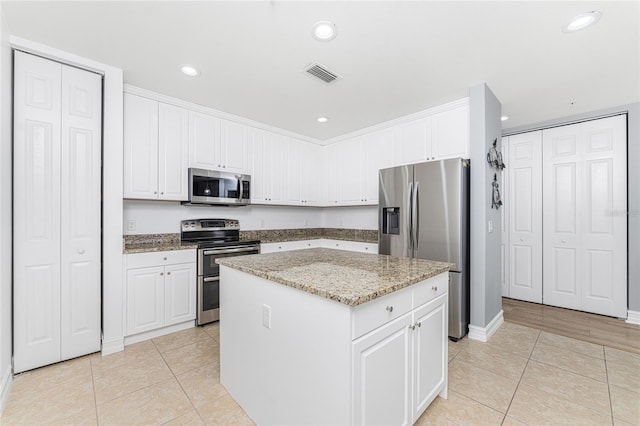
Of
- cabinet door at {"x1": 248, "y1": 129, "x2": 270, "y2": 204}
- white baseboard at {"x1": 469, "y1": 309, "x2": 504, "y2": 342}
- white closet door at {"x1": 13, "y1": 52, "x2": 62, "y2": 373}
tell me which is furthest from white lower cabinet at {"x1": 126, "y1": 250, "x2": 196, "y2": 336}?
white baseboard at {"x1": 469, "y1": 309, "x2": 504, "y2": 342}

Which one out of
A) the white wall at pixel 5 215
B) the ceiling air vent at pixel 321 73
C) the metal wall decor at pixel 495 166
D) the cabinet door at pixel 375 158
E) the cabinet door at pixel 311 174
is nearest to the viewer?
the white wall at pixel 5 215

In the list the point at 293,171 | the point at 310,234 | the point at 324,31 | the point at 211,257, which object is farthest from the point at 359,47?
the point at 310,234

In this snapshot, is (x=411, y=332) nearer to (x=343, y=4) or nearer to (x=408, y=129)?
(x=343, y=4)

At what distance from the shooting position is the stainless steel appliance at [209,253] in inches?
124

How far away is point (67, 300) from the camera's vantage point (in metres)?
2.31

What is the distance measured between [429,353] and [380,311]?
650 mm

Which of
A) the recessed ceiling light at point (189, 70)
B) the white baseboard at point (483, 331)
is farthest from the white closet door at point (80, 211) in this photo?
the white baseboard at point (483, 331)

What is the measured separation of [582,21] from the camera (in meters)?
1.87

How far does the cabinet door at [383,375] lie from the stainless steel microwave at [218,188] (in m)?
2.66

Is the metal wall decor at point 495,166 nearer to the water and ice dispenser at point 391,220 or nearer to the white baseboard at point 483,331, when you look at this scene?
the water and ice dispenser at point 391,220

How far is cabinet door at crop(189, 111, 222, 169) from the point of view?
332cm

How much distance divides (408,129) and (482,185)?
1.23 metres

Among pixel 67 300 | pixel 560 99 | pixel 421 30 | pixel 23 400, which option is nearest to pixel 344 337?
pixel 421 30

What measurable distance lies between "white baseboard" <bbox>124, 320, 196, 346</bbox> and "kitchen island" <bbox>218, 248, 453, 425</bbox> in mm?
1277
